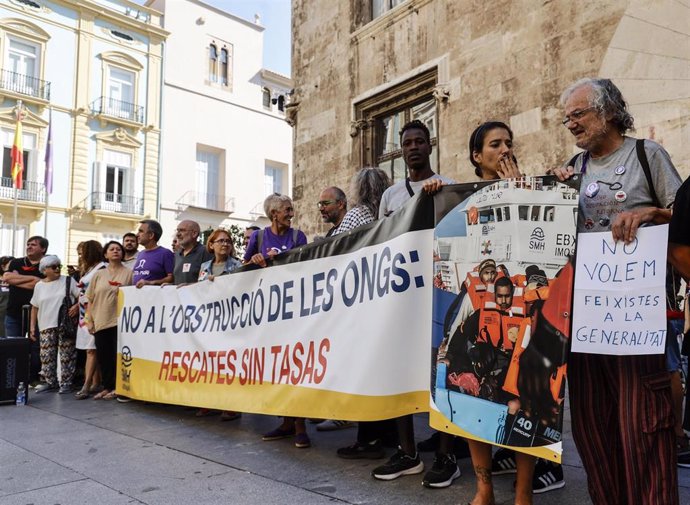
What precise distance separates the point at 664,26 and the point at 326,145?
20.2ft

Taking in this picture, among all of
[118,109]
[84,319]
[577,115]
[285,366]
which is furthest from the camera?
[118,109]

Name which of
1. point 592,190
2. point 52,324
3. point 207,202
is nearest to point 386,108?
point 52,324

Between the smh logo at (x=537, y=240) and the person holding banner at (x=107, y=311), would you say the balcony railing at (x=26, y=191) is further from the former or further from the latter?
the smh logo at (x=537, y=240)

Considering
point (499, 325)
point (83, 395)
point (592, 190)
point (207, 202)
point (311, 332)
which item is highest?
point (207, 202)

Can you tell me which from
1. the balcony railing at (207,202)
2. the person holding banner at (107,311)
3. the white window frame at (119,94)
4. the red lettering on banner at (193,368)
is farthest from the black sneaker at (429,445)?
the balcony railing at (207,202)

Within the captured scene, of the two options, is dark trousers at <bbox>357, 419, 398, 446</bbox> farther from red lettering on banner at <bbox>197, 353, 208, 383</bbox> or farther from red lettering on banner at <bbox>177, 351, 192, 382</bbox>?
red lettering on banner at <bbox>177, 351, 192, 382</bbox>

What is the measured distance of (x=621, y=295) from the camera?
91.3 inches

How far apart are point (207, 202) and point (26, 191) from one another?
9367 millimetres

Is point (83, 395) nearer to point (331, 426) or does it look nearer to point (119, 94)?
point (331, 426)

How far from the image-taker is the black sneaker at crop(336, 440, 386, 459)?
3830 mm

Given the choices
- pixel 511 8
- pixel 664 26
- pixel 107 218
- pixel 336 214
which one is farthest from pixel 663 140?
pixel 107 218

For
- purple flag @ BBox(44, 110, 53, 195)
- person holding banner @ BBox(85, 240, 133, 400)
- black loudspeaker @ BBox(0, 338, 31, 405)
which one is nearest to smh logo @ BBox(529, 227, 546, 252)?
person holding banner @ BBox(85, 240, 133, 400)

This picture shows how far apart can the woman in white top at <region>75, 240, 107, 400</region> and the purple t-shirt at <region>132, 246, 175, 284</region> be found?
0.86 metres

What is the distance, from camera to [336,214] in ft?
15.5
